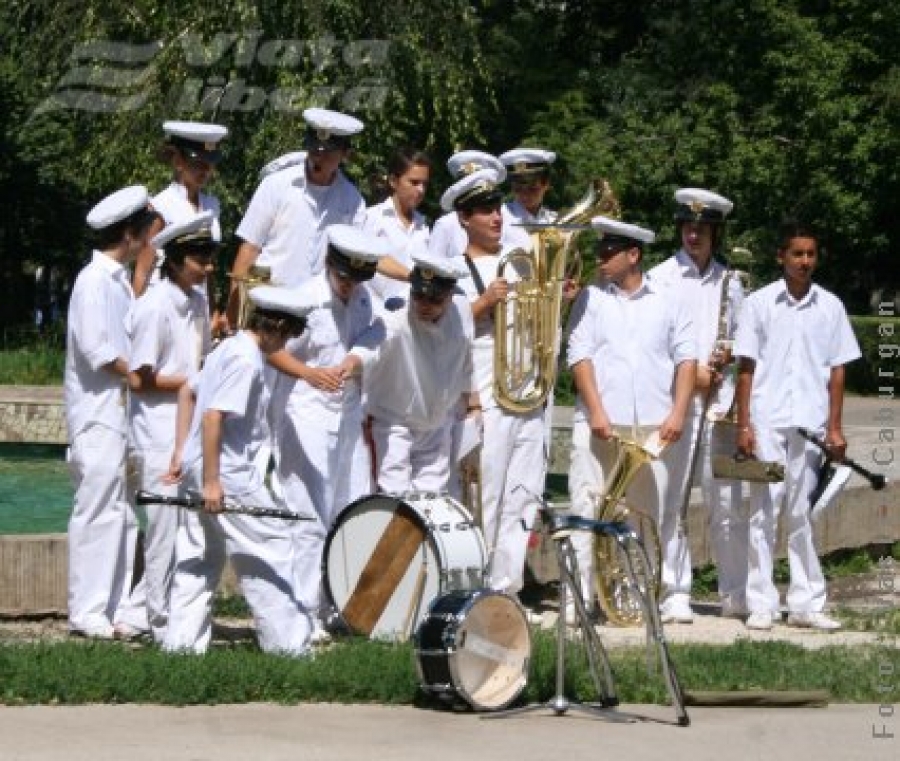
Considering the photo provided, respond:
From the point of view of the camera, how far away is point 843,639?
1252 cm

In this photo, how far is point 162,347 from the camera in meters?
11.8

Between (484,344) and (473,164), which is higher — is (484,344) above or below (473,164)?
below

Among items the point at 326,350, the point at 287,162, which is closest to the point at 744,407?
the point at 326,350

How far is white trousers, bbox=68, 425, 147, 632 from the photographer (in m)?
11.9

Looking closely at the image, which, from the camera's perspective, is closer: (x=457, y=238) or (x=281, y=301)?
(x=281, y=301)

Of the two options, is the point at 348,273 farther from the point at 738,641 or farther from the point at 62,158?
the point at 62,158

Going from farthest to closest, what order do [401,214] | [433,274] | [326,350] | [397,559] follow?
1. [401,214]
2. [326,350]
3. [433,274]
4. [397,559]

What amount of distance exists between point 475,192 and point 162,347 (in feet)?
5.97

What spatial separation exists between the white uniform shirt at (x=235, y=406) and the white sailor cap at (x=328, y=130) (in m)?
1.73

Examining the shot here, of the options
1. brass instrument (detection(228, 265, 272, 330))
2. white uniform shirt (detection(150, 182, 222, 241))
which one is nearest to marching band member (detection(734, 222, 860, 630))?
brass instrument (detection(228, 265, 272, 330))

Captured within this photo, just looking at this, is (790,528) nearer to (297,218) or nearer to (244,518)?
(297,218)

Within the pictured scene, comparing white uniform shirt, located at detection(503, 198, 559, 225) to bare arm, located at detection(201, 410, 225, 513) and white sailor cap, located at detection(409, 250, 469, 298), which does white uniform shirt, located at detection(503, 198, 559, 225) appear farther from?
bare arm, located at detection(201, 410, 225, 513)

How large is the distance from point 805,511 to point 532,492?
143 centimetres

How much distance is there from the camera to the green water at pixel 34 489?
17344 mm
